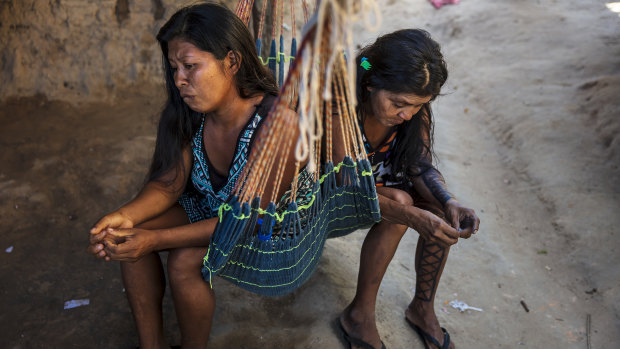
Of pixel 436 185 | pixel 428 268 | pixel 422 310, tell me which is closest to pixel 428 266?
pixel 428 268

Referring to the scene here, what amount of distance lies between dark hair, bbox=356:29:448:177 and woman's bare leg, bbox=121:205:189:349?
87 centimetres

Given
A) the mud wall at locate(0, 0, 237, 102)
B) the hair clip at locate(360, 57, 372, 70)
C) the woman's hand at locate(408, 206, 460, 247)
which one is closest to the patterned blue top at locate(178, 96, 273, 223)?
the hair clip at locate(360, 57, 372, 70)

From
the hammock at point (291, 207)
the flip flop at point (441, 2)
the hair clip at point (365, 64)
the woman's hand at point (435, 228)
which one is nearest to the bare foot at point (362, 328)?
the hammock at point (291, 207)

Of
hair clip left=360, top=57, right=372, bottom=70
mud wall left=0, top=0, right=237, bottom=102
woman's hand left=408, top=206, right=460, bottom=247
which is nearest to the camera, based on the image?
woman's hand left=408, top=206, right=460, bottom=247

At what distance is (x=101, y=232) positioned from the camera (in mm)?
1423

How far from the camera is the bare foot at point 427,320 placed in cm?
195

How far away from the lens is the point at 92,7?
10.0 feet

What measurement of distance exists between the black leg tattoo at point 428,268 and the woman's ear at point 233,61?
96 cm

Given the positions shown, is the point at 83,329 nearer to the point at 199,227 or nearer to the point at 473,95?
the point at 199,227

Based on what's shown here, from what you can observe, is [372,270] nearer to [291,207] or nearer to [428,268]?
[428,268]

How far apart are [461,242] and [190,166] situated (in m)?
1.57

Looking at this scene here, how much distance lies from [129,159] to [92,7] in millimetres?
1055

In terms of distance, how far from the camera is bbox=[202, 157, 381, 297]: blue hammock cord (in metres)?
1.39

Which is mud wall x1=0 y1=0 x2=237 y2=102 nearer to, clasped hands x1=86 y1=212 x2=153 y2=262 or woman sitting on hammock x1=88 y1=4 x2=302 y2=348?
woman sitting on hammock x1=88 y1=4 x2=302 y2=348
